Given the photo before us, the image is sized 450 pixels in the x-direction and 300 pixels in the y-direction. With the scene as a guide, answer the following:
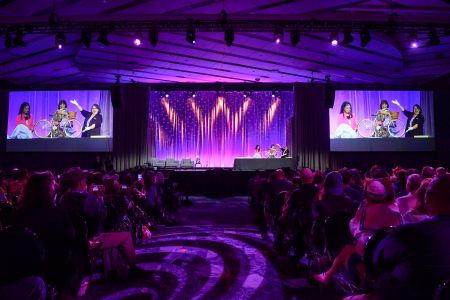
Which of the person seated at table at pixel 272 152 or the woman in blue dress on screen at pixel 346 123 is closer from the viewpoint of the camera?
the woman in blue dress on screen at pixel 346 123

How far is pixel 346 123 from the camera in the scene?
15875mm

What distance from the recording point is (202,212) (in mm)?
10078

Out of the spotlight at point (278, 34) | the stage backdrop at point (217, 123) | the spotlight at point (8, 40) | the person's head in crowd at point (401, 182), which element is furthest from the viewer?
the stage backdrop at point (217, 123)

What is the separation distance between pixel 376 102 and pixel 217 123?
7108mm

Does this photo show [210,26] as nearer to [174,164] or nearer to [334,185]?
[334,185]

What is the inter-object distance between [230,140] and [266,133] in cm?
173

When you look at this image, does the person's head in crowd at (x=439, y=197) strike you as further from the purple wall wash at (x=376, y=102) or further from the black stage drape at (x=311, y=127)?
the purple wall wash at (x=376, y=102)

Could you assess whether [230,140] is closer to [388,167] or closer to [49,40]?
[388,167]

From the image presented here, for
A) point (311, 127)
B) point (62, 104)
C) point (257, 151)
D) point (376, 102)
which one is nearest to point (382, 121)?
point (376, 102)

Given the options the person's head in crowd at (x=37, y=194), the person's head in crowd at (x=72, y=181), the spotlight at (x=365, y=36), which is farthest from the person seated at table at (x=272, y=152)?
the person's head in crowd at (x=37, y=194)

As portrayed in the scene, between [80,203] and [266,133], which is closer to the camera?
[80,203]

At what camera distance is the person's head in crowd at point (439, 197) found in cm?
190

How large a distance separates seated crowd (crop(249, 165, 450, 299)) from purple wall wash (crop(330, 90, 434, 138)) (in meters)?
10.6

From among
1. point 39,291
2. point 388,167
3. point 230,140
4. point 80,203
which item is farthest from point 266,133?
point 39,291
